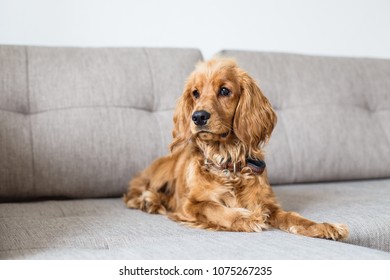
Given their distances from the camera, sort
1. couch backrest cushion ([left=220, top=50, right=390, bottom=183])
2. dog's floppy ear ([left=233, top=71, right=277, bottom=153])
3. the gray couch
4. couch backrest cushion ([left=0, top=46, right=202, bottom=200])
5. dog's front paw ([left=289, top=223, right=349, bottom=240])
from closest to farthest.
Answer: the gray couch < dog's front paw ([left=289, top=223, right=349, bottom=240]) < dog's floppy ear ([left=233, top=71, right=277, bottom=153]) < couch backrest cushion ([left=0, top=46, right=202, bottom=200]) < couch backrest cushion ([left=220, top=50, right=390, bottom=183])

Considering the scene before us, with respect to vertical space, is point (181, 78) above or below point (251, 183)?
above

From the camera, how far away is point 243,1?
333 centimetres

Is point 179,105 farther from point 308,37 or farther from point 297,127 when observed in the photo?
point 308,37

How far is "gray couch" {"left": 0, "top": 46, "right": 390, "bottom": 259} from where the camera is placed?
5.22 ft

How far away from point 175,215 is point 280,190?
819 millimetres

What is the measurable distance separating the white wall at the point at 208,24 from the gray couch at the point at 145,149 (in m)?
0.40

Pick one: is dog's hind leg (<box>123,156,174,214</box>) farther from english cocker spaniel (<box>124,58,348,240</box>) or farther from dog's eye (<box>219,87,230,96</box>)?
dog's eye (<box>219,87,230,96</box>)

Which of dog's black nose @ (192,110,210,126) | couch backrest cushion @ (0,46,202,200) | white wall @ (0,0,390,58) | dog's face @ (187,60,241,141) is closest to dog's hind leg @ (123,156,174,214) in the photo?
couch backrest cushion @ (0,46,202,200)

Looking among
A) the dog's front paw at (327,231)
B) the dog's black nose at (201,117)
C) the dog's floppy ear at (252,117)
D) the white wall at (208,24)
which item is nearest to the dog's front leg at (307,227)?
the dog's front paw at (327,231)

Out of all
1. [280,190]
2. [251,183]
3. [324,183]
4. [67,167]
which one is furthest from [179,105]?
[324,183]

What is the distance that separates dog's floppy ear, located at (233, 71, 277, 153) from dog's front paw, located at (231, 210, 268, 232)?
302 millimetres

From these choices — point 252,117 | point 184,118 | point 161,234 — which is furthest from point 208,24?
point 161,234

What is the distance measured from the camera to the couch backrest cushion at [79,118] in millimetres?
2314

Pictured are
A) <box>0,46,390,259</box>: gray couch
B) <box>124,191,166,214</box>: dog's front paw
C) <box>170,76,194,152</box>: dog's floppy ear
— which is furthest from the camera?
<box>124,191,166,214</box>: dog's front paw
